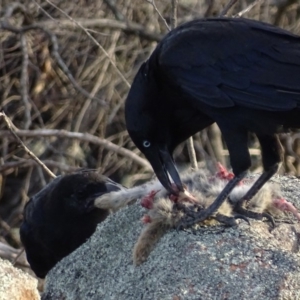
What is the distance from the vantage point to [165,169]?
12.6ft

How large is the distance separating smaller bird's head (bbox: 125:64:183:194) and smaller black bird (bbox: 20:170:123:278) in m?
0.27

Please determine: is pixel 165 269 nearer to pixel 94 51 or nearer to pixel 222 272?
pixel 222 272

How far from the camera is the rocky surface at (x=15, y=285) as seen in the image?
3078 millimetres

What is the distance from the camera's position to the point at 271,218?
3.55m

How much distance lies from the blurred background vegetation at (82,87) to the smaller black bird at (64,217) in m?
3.24

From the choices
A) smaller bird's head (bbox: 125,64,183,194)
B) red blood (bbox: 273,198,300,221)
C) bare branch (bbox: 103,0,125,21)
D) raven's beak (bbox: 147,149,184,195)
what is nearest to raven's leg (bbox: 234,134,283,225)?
red blood (bbox: 273,198,300,221)

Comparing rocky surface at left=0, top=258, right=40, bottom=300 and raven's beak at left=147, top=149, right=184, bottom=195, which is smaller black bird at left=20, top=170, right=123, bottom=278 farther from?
rocky surface at left=0, top=258, right=40, bottom=300

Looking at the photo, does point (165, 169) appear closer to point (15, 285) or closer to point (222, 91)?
point (222, 91)

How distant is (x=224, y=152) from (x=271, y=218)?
423 centimetres

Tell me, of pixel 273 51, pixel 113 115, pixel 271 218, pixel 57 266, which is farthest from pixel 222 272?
pixel 113 115

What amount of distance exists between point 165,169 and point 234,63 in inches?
22.9

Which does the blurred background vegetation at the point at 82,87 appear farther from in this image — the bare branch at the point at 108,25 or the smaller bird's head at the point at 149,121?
the smaller bird's head at the point at 149,121

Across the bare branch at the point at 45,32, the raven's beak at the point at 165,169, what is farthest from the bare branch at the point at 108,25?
the raven's beak at the point at 165,169

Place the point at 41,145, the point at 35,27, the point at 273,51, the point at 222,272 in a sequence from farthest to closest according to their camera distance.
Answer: the point at 41,145 → the point at 35,27 → the point at 273,51 → the point at 222,272
